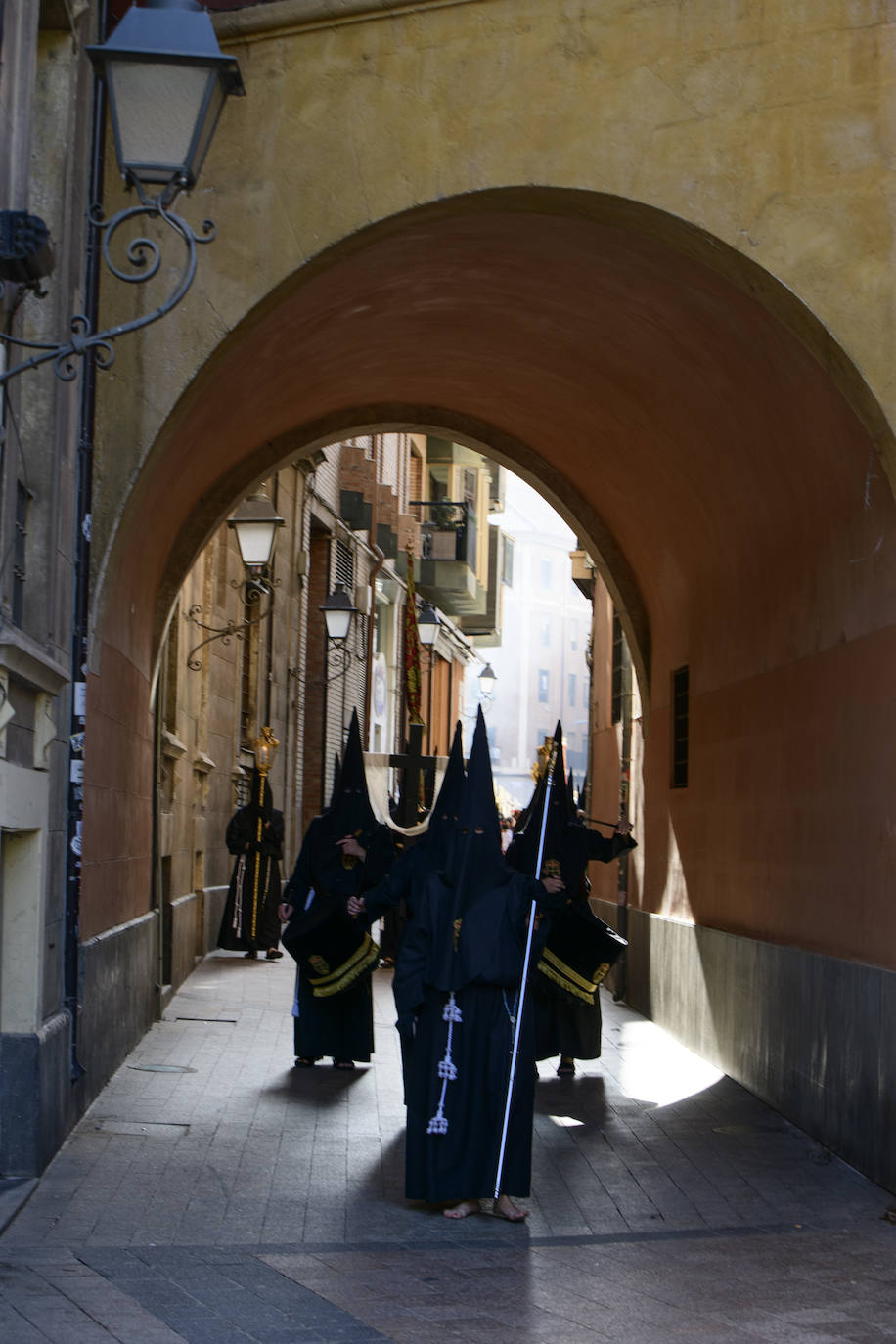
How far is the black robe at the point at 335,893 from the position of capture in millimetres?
11727

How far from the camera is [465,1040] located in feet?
26.2

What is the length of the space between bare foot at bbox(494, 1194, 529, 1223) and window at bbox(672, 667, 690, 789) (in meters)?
7.04

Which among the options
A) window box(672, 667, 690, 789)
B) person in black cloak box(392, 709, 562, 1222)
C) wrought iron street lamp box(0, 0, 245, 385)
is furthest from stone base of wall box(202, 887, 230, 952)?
wrought iron street lamp box(0, 0, 245, 385)

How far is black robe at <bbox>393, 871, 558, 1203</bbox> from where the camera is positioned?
309 inches

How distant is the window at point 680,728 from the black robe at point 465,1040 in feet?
22.1

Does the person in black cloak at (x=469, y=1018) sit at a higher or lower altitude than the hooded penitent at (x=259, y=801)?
lower

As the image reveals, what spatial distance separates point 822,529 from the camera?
33.8 feet

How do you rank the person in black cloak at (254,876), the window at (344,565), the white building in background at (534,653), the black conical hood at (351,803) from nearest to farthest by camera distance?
the black conical hood at (351,803), the person in black cloak at (254,876), the window at (344,565), the white building in background at (534,653)

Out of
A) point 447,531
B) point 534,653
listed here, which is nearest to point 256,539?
point 447,531

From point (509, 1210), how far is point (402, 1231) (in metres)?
0.54

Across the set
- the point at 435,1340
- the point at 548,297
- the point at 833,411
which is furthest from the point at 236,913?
the point at 435,1340

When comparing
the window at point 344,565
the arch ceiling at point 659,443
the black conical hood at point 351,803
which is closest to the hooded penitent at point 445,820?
the arch ceiling at point 659,443

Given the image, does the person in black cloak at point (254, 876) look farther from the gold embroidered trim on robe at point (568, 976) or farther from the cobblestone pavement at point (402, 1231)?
the gold embroidered trim on robe at point (568, 976)

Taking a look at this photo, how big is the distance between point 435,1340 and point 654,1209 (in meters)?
2.52
